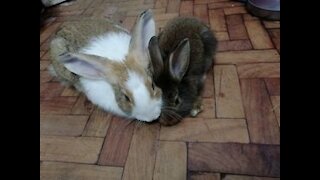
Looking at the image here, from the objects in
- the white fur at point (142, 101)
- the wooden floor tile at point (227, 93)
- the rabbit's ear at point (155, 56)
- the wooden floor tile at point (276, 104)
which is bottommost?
the wooden floor tile at point (227, 93)

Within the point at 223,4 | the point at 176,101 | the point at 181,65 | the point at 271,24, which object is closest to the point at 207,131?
the point at 176,101

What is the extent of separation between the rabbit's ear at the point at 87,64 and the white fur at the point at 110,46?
0.06m

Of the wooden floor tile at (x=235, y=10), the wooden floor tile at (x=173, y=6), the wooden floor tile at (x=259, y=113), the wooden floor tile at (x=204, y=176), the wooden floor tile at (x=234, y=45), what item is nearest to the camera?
the wooden floor tile at (x=204, y=176)

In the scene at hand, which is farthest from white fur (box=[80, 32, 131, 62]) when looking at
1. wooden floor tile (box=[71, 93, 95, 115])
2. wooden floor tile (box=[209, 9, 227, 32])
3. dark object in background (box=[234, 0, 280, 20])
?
dark object in background (box=[234, 0, 280, 20])

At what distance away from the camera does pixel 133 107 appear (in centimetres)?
112

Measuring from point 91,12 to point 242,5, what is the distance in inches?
41.0

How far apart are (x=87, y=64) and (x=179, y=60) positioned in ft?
1.13

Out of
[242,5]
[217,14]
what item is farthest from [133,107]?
[242,5]

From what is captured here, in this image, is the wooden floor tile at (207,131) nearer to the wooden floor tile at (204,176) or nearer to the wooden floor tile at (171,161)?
the wooden floor tile at (171,161)

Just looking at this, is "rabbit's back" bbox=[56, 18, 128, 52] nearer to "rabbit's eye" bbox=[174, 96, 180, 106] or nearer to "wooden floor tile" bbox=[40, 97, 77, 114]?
"wooden floor tile" bbox=[40, 97, 77, 114]

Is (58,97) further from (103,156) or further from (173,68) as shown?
(173,68)

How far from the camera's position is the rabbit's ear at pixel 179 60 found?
1.13 m

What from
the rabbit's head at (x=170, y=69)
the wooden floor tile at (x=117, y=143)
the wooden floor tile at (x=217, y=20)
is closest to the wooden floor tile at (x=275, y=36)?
the wooden floor tile at (x=217, y=20)

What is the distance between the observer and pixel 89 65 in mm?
1196
